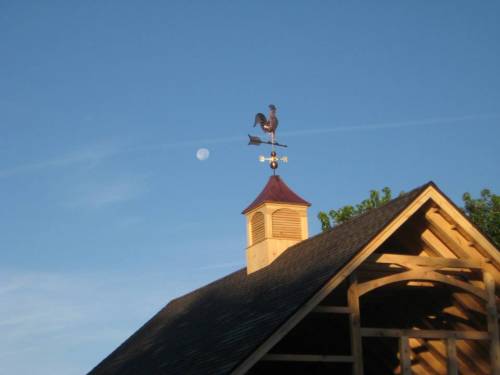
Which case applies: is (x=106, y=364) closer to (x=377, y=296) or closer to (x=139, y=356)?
(x=139, y=356)

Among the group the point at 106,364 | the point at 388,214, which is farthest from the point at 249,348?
the point at 106,364

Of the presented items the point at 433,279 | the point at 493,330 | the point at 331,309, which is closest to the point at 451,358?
the point at 493,330

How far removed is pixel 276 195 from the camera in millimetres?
21812

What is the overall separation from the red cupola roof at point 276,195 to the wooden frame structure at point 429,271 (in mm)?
5402

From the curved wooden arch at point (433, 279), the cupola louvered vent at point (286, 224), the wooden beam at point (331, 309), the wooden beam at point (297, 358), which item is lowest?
the wooden beam at point (297, 358)

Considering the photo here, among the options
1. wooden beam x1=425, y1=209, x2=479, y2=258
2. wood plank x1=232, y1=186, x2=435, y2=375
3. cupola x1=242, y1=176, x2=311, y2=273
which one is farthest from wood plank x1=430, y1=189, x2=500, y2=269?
cupola x1=242, y1=176, x2=311, y2=273

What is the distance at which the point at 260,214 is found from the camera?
2186 cm

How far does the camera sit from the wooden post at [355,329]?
45.7 feet

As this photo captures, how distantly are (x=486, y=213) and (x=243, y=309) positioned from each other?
2107 cm

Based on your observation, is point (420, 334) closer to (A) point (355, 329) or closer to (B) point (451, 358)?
(B) point (451, 358)

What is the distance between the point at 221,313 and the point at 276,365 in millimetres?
1596

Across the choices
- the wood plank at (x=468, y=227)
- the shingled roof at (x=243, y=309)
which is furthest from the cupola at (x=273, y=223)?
the wood plank at (x=468, y=227)

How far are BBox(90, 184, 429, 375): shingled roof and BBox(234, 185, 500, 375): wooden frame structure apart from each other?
356 millimetres

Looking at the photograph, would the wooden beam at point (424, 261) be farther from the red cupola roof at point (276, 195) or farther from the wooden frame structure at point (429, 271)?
the red cupola roof at point (276, 195)
